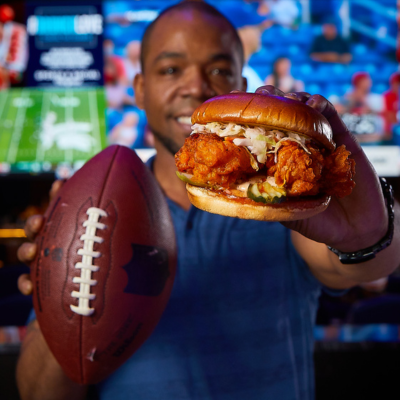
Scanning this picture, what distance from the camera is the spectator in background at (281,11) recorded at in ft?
13.3

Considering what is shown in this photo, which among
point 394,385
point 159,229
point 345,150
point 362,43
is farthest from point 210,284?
point 362,43

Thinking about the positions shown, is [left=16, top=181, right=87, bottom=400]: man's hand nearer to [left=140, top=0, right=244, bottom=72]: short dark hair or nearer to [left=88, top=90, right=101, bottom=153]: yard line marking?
[left=140, top=0, right=244, bottom=72]: short dark hair

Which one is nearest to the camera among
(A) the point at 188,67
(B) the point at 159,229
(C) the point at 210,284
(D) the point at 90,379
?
(D) the point at 90,379

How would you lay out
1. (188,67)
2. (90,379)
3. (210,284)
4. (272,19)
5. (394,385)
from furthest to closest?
1. (272,19)
2. (394,385)
3. (188,67)
4. (210,284)
5. (90,379)

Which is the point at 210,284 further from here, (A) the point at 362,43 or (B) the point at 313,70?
(A) the point at 362,43


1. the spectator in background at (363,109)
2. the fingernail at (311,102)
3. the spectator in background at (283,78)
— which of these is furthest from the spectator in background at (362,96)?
the fingernail at (311,102)

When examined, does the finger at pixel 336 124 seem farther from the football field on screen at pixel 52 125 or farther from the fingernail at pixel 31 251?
the football field on screen at pixel 52 125

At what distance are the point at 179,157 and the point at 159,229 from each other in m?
0.24

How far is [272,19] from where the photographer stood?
4.07 metres

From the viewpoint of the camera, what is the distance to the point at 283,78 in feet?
13.4

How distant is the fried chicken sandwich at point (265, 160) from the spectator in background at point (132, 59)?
3219 millimetres

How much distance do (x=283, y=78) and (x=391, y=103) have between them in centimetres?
117

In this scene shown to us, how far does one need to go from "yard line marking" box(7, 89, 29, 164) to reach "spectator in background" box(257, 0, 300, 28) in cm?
269

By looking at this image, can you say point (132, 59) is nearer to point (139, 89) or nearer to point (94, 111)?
point (94, 111)
